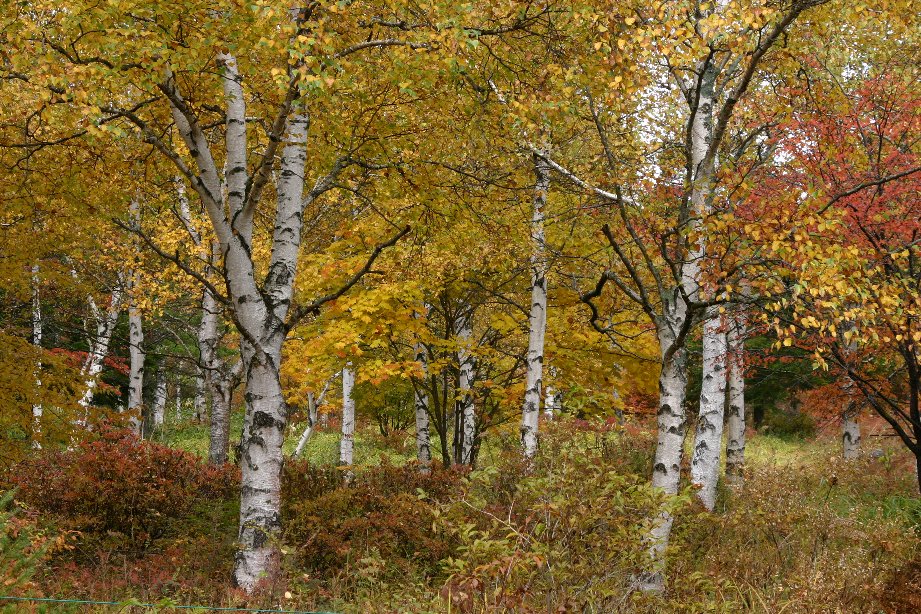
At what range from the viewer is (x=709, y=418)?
9.65 m

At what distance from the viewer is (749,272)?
5.12m

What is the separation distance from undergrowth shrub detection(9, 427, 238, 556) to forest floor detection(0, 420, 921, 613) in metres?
0.02

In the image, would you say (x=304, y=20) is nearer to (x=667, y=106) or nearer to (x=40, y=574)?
(x=40, y=574)

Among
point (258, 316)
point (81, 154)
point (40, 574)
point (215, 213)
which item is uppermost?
point (81, 154)

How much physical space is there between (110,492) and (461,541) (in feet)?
11.2

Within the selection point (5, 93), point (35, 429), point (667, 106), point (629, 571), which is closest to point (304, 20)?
point (5, 93)

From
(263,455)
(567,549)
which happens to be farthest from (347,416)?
(567,549)

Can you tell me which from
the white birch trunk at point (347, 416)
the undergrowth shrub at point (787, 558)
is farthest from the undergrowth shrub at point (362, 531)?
the white birch trunk at point (347, 416)

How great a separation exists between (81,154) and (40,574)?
4152 millimetres

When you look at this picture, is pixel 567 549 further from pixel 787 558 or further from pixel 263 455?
pixel 787 558

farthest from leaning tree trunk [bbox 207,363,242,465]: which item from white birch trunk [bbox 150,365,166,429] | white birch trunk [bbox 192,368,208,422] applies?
white birch trunk [bbox 150,365,166,429]

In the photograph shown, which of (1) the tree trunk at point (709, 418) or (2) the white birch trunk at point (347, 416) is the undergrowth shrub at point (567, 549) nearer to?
(1) the tree trunk at point (709, 418)

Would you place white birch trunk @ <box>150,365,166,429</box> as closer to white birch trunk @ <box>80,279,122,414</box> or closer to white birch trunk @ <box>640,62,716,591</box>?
white birch trunk @ <box>80,279,122,414</box>

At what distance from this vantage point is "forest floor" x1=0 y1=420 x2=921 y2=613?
14.2ft
